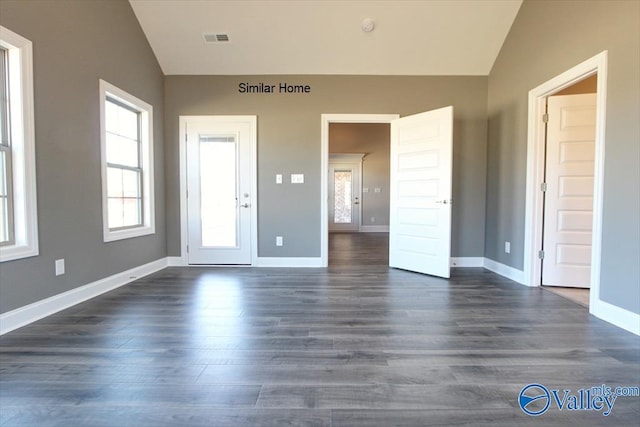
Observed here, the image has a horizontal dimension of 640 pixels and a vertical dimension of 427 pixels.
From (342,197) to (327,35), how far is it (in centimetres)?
578

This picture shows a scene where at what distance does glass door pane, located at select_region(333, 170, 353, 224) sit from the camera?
30.3 ft

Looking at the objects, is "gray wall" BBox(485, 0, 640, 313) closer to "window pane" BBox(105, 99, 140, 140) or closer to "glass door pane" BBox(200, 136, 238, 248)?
"glass door pane" BBox(200, 136, 238, 248)

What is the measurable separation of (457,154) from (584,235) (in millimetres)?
1703

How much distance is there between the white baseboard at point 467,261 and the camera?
4328 mm

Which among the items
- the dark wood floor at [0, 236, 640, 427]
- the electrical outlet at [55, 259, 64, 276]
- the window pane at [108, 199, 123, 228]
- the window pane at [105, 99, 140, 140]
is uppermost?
the window pane at [105, 99, 140, 140]

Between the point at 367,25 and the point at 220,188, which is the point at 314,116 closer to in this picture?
the point at 367,25

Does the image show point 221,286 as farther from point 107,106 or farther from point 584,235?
point 584,235

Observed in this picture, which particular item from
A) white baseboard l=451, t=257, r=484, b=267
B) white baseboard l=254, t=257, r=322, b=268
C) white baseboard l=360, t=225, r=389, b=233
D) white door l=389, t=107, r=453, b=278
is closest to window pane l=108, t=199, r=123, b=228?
white baseboard l=254, t=257, r=322, b=268

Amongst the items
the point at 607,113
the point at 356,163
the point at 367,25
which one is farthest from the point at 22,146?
the point at 356,163

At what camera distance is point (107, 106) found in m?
3.30

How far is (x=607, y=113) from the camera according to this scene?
2422mm

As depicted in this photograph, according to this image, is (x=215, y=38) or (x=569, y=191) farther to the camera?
(x=215, y=38)

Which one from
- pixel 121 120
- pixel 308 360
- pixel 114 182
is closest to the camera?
pixel 308 360

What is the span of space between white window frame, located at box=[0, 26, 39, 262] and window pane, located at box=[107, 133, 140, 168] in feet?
3.25
